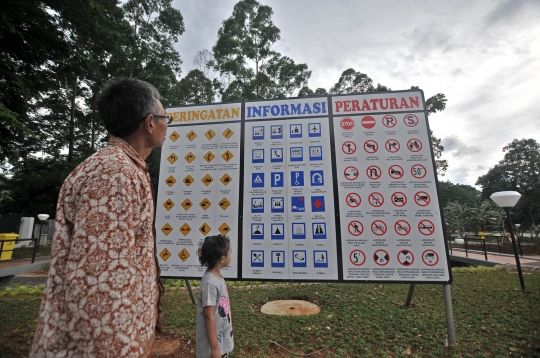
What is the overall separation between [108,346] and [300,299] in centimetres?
444

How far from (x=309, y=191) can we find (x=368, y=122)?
1.19m

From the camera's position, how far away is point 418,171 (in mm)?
2955

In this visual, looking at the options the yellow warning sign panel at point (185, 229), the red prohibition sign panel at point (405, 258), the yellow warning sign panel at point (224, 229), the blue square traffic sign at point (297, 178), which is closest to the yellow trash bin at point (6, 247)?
the yellow warning sign panel at point (185, 229)

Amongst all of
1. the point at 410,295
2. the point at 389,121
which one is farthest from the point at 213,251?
Answer: the point at 410,295

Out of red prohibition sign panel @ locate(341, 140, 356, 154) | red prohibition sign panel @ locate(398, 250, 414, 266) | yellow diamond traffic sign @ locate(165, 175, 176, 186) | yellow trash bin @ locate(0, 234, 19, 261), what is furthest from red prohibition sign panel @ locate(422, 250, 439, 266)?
yellow trash bin @ locate(0, 234, 19, 261)

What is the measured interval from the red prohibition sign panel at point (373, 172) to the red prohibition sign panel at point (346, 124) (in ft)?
1.88

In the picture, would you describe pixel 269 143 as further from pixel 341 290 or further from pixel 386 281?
pixel 341 290

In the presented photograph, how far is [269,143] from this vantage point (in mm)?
3271

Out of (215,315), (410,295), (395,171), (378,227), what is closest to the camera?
(215,315)

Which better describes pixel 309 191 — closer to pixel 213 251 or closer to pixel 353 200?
pixel 353 200

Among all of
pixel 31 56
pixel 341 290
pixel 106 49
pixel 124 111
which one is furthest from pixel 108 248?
pixel 106 49

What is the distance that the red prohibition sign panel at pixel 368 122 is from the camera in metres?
3.14

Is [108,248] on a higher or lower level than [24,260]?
higher

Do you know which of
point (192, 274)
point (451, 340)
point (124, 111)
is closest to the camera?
point (124, 111)
